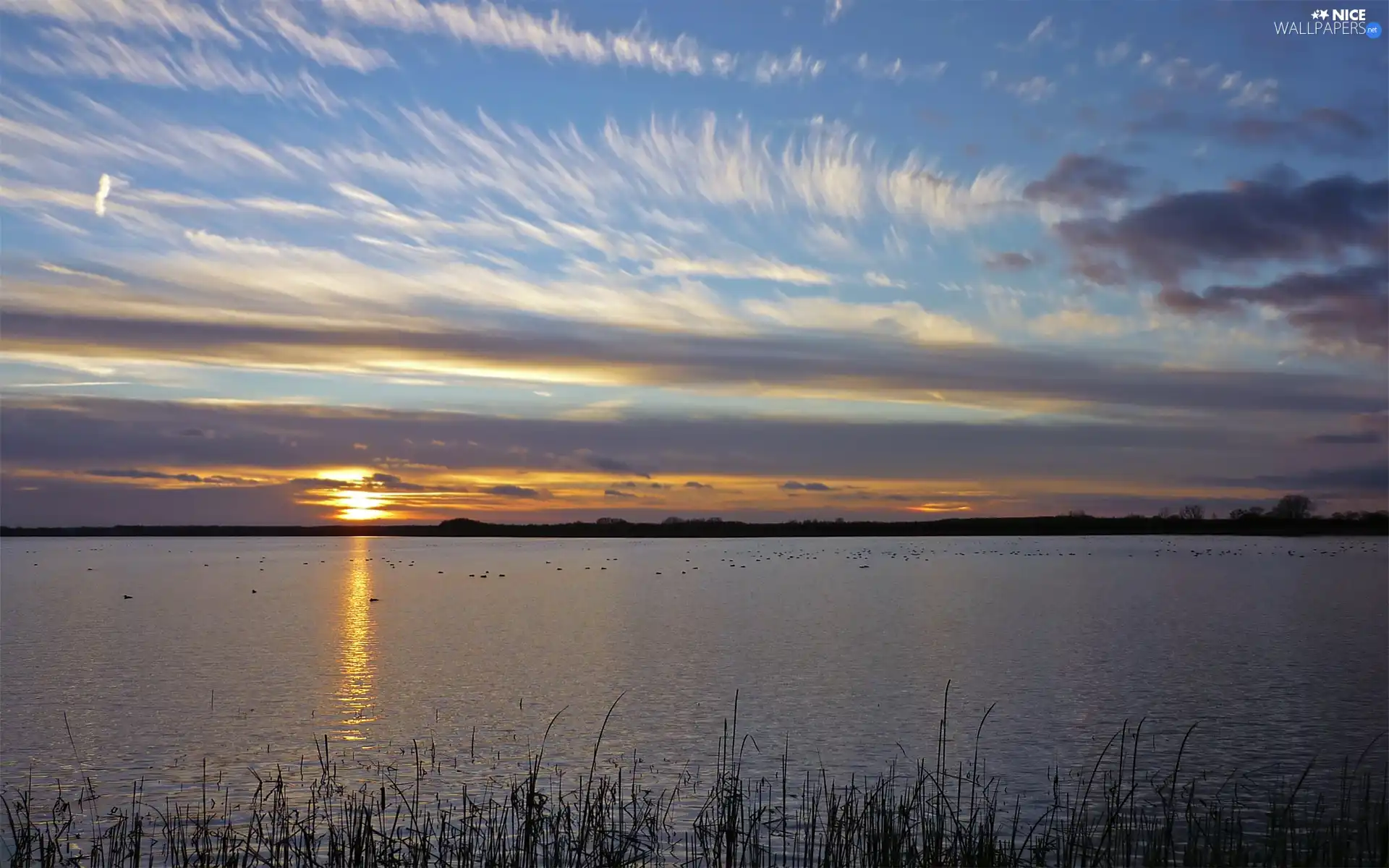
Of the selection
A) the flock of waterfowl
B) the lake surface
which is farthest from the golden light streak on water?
the flock of waterfowl

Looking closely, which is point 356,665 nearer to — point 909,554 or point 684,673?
point 684,673

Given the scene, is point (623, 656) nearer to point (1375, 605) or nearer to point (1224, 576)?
point (1375, 605)

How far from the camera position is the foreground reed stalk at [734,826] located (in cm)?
1154

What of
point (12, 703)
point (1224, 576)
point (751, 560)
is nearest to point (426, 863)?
point (12, 703)

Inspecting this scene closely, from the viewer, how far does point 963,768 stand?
55.6 feet

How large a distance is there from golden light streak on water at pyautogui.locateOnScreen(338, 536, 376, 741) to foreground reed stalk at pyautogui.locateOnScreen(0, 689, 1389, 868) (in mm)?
4478

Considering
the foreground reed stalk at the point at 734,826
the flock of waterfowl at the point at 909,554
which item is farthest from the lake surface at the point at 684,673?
the flock of waterfowl at the point at 909,554

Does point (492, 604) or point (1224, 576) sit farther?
point (1224, 576)

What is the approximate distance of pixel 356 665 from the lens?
29203mm

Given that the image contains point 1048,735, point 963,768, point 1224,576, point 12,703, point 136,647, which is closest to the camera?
point 963,768

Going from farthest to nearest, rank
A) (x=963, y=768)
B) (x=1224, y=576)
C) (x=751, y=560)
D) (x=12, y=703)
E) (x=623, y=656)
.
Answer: (x=751, y=560)
(x=1224, y=576)
(x=623, y=656)
(x=12, y=703)
(x=963, y=768)

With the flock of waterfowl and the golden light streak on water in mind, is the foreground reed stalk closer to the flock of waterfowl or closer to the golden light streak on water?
the golden light streak on water

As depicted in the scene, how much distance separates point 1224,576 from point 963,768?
5627 cm

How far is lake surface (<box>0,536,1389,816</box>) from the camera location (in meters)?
18.6
